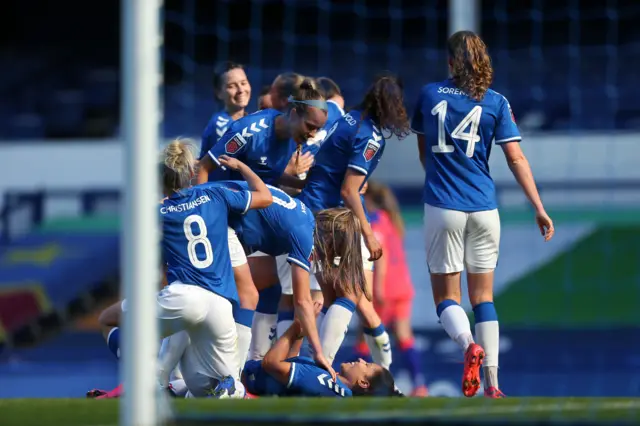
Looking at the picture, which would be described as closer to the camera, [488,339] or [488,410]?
[488,410]

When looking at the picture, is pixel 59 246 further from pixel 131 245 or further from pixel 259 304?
pixel 131 245

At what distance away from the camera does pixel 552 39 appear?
16391 mm

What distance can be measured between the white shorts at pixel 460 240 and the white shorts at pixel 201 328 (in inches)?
45.1

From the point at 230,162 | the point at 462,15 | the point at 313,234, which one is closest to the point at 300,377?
the point at 313,234

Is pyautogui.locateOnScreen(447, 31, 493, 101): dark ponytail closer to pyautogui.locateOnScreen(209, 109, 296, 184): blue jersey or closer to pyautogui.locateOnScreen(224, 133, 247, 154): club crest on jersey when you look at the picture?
pyautogui.locateOnScreen(209, 109, 296, 184): blue jersey

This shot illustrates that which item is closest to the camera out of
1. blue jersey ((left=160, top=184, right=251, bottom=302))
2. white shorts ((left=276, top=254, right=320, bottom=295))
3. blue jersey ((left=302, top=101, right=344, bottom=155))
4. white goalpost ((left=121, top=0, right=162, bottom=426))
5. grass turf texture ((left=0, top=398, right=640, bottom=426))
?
white goalpost ((left=121, top=0, right=162, bottom=426))

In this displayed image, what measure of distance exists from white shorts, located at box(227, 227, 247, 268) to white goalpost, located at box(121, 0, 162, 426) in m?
2.75

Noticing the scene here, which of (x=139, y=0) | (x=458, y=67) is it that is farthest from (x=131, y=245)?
(x=458, y=67)

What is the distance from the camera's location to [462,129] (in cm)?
585

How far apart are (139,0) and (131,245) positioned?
0.74 meters

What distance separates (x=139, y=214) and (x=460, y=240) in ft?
9.48

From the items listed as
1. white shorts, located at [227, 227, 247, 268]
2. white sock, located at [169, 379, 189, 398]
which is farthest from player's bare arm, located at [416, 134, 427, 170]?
white sock, located at [169, 379, 189, 398]

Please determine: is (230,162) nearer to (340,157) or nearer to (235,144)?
(235,144)

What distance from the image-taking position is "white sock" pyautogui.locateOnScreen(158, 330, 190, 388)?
19.2 feet
